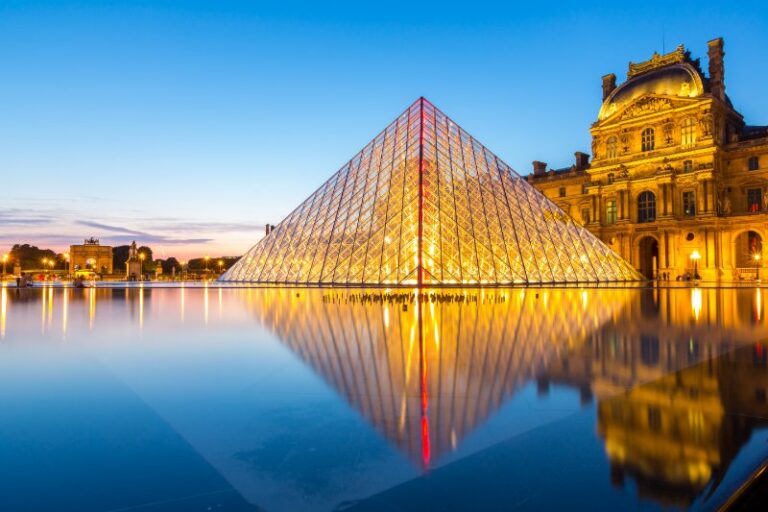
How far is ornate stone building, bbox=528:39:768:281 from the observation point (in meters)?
40.0

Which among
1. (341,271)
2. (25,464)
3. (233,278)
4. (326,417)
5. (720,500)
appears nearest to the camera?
(720,500)

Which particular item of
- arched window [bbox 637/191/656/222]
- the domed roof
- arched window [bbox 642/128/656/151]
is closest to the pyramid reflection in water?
arched window [bbox 637/191/656/222]

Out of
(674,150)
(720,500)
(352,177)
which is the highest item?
(674,150)

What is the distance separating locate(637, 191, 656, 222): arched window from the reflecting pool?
4146 cm

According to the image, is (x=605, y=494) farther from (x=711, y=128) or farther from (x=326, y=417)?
(x=711, y=128)

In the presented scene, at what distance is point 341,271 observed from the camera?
28.0 meters

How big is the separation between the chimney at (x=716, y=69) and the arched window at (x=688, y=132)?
365 centimetres

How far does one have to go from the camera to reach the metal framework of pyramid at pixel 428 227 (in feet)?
85.0

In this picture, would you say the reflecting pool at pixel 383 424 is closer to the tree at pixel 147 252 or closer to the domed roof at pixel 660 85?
the domed roof at pixel 660 85

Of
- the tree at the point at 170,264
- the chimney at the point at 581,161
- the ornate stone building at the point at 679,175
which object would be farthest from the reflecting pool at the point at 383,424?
the tree at the point at 170,264

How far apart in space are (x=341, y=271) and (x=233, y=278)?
1037cm

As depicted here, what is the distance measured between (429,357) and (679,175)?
1697 inches

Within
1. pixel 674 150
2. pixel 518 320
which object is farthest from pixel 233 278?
pixel 674 150

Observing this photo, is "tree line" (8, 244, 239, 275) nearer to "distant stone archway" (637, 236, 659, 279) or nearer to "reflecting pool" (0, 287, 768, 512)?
"distant stone archway" (637, 236, 659, 279)
